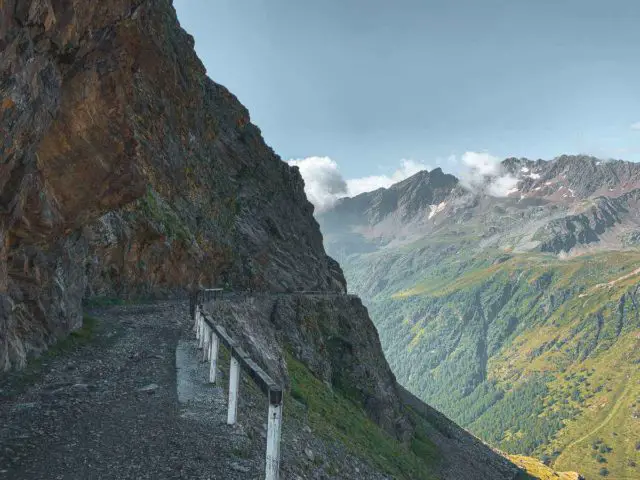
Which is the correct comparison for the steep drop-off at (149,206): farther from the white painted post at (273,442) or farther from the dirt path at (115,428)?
the white painted post at (273,442)

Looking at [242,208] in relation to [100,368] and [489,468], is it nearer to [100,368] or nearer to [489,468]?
[100,368]

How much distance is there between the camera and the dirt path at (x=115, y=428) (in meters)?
8.40

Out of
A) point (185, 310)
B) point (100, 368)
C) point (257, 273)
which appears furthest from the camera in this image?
point (257, 273)

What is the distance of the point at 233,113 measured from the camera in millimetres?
84938

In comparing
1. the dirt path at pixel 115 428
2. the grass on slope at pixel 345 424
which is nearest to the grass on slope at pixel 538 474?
the grass on slope at pixel 345 424

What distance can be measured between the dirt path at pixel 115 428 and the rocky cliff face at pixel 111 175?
2.04 meters

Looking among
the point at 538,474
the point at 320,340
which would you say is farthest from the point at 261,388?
the point at 538,474

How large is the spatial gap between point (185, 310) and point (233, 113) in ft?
196

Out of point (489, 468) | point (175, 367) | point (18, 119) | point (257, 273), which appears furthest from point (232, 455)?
point (489, 468)

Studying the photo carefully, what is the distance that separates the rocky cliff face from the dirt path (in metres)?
2.04

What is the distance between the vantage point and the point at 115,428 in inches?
396

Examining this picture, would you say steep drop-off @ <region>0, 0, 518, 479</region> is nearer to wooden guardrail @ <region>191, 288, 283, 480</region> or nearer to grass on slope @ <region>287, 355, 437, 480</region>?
grass on slope @ <region>287, 355, 437, 480</region>

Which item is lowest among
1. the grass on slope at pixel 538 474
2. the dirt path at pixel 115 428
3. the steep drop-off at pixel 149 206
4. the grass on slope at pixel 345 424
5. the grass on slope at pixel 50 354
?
the grass on slope at pixel 538 474

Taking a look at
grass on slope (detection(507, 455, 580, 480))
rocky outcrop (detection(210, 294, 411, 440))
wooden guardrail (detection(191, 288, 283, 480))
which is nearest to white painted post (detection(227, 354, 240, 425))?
wooden guardrail (detection(191, 288, 283, 480))
